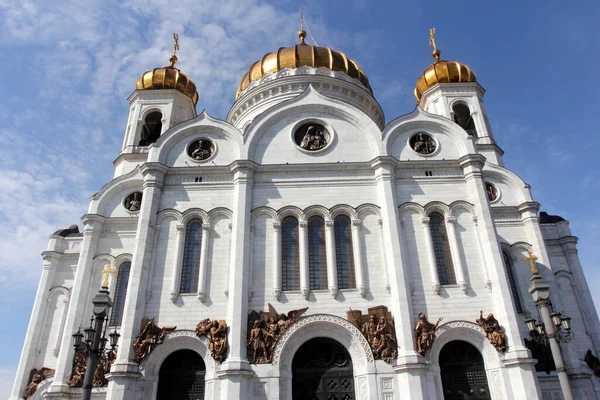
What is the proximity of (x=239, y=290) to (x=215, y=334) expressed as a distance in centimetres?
179

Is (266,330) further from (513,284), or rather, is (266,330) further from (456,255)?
(513,284)

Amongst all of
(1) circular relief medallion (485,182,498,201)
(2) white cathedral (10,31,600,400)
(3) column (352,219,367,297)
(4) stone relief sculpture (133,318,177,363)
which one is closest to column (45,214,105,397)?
(2) white cathedral (10,31,600,400)

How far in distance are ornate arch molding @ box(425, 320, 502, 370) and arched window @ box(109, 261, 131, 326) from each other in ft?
42.9

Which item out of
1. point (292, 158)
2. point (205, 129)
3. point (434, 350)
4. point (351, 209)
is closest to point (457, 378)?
point (434, 350)

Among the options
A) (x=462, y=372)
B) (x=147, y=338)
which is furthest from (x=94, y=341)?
(x=462, y=372)

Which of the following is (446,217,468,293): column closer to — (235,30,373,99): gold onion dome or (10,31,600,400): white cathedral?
(10,31,600,400): white cathedral

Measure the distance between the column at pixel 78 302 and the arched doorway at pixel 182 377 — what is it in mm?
5325

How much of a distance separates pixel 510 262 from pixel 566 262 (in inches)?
186

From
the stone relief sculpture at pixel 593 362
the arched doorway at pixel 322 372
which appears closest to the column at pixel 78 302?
the arched doorway at pixel 322 372

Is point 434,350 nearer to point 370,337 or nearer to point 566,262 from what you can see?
point 370,337

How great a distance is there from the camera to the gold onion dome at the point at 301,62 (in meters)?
29.9

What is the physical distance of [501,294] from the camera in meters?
17.1

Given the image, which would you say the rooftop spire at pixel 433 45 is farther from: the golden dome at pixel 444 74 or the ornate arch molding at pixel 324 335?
the ornate arch molding at pixel 324 335

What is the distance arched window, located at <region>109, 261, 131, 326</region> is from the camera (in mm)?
19812
